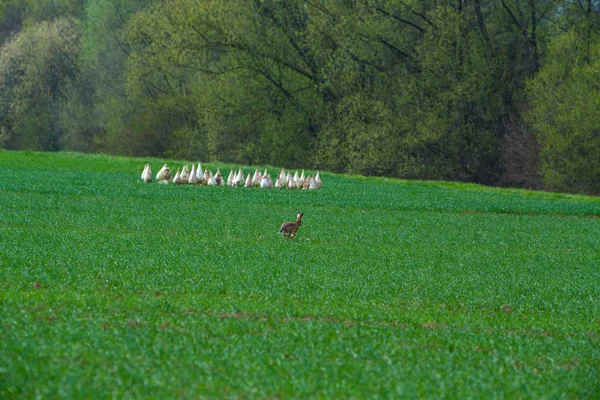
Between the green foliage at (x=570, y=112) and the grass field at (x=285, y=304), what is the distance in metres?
22.7

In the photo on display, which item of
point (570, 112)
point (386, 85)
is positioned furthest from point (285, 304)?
point (386, 85)

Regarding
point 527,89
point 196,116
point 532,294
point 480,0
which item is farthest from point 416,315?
point 196,116

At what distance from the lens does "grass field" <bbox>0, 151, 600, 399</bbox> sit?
8.03 metres

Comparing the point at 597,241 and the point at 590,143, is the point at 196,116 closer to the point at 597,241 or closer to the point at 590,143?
the point at 590,143

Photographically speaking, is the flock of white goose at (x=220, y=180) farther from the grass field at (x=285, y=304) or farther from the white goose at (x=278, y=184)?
the grass field at (x=285, y=304)

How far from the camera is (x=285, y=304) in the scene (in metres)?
12.2

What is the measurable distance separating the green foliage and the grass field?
2265 cm

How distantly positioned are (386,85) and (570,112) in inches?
477

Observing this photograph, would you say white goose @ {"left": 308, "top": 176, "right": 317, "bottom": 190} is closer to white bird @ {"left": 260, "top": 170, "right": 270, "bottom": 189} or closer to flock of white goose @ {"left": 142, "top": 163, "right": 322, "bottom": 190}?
flock of white goose @ {"left": 142, "top": 163, "right": 322, "bottom": 190}

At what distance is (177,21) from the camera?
59.0 meters

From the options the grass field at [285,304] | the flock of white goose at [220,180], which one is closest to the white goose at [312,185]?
the flock of white goose at [220,180]

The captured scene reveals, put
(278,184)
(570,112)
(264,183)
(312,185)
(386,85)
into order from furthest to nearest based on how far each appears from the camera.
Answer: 1. (386,85)
2. (570,112)
3. (312,185)
4. (278,184)
5. (264,183)

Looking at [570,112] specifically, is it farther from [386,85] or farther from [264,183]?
[264,183]

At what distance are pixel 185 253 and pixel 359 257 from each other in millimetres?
3438
